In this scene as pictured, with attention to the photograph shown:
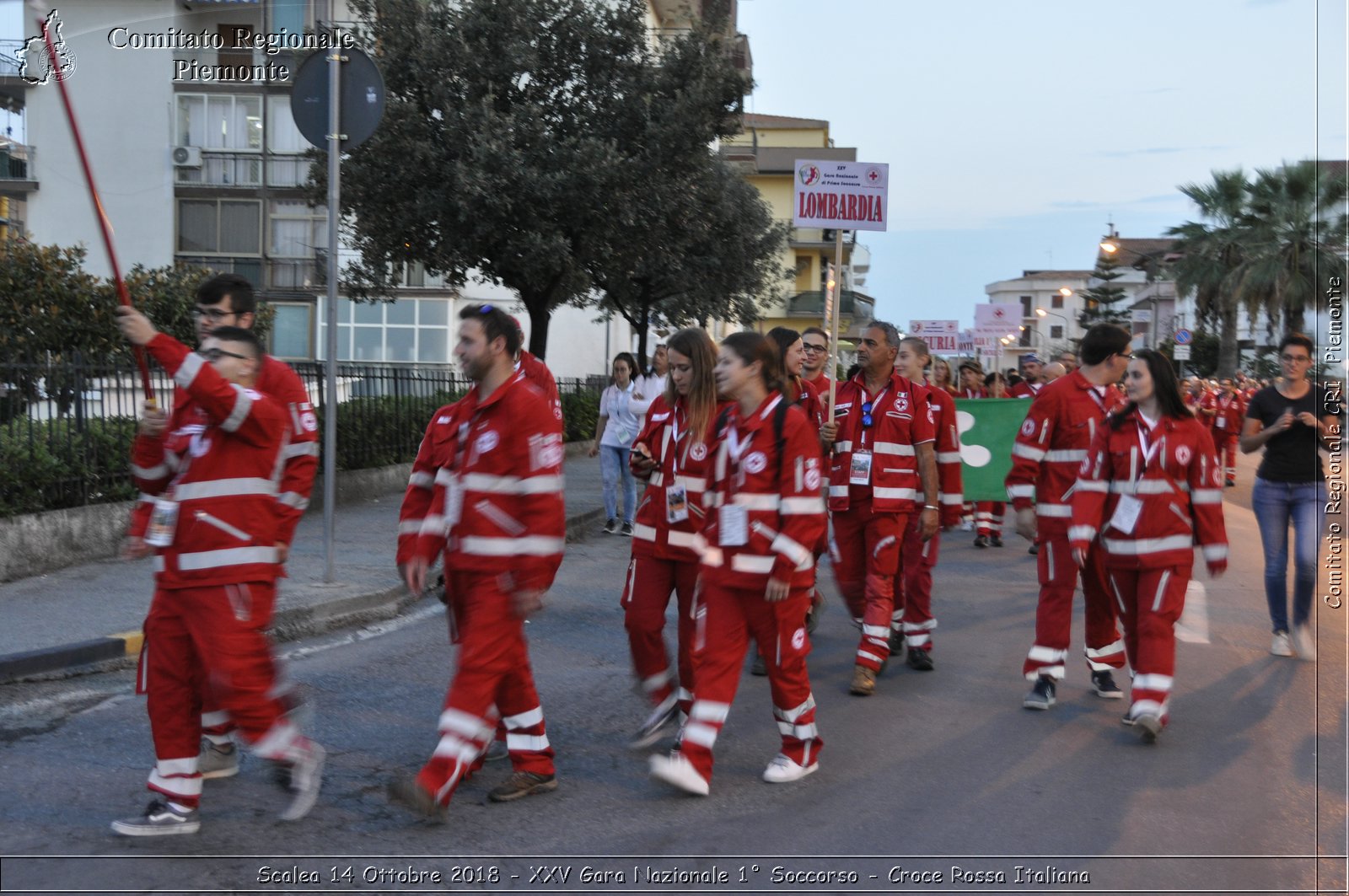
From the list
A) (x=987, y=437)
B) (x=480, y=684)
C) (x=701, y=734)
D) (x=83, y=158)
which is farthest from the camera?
(x=987, y=437)

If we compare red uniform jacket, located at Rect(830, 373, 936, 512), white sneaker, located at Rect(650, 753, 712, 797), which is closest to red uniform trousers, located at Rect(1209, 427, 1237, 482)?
red uniform jacket, located at Rect(830, 373, 936, 512)

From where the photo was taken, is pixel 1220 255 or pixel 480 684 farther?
pixel 1220 255

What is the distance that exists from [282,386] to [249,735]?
1348 mm

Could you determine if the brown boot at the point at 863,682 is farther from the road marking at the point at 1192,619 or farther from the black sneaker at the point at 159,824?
the black sneaker at the point at 159,824

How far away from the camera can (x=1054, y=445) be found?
730 cm

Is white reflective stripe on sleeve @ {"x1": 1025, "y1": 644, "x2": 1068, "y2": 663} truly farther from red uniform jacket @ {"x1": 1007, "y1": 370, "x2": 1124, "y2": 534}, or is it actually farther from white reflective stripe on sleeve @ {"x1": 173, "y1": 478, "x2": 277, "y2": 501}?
white reflective stripe on sleeve @ {"x1": 173, "y1": 478, "x2": 277, "y2": 501}

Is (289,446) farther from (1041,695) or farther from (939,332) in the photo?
(939,332)

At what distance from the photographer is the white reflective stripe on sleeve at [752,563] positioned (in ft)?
16.9

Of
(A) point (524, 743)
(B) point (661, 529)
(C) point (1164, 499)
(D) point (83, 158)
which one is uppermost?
(D) point (83, 158)

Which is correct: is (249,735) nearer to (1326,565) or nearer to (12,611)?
(12,611)

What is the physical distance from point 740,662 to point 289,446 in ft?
6.57

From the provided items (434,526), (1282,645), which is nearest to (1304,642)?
(1282,645)

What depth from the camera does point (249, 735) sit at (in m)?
4.47

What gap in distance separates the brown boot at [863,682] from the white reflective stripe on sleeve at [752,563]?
6.84ft
